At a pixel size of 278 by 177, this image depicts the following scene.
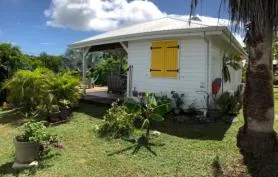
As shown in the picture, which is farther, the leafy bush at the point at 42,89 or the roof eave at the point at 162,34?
the leafy bush at the point at 42,89

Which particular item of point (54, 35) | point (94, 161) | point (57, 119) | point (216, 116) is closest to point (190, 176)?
point (94, 161)

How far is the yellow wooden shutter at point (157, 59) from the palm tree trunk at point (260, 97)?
15.9 feet

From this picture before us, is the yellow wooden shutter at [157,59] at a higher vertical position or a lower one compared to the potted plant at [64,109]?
higher

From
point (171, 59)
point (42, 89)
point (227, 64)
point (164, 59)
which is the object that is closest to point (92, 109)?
point (42, 89)

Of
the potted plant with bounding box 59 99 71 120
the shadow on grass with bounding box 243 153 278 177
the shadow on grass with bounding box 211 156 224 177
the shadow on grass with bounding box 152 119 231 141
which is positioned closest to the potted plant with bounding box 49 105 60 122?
the potted plant with bounding box 59 99 71 120

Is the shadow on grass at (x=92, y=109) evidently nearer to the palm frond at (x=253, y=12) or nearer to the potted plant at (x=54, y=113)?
the potted plant at (x=54, y=113)

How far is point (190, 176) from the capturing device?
5406mm

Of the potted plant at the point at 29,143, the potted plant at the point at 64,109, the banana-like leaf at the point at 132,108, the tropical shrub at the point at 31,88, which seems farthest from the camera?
the tropical shrub at the point at 31,88

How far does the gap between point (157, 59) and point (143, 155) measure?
5.02m

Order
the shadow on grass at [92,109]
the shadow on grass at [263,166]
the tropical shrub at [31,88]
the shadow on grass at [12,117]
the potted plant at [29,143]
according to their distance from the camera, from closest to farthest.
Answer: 1. the shadow on grass at [263,166]
2. the potted plant at [29,143]
3. the tropical shrub at [31,88]
4. the shadow on grass at [12,117]
5. the shadow on grass at [92,109]

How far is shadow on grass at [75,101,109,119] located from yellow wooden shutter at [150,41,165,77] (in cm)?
228

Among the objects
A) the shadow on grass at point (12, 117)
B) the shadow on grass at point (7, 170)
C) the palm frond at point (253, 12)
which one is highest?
the palm frond at point (253, 12)

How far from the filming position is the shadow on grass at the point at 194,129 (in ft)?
25.7

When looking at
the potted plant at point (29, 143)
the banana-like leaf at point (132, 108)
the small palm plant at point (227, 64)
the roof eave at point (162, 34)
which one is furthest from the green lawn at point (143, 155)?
the small palm plant at point (227, 64)
